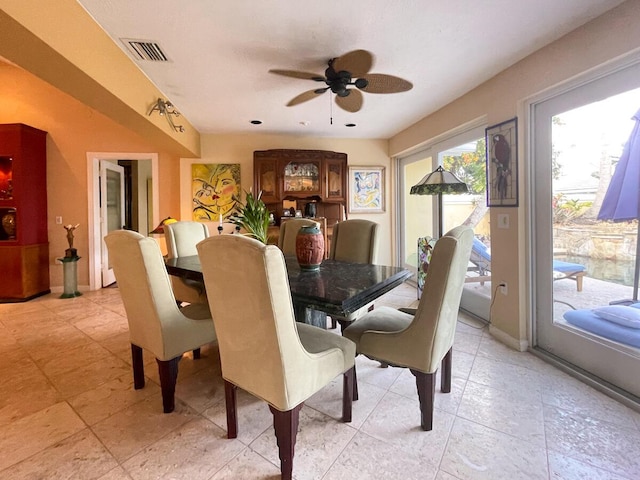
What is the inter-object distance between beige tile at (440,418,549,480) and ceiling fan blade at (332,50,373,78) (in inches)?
88.1

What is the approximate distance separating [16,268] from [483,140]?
19.2 feet

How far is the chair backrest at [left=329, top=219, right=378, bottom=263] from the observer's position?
2.49 m

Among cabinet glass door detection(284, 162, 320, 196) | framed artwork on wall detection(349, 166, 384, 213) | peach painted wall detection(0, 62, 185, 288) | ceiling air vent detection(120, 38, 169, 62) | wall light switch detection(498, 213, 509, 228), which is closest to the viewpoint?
ceiling air vent detection(120, 38, 169, 62)

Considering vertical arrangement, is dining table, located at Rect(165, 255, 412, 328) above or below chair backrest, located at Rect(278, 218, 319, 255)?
below

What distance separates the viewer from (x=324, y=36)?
6.57 ft

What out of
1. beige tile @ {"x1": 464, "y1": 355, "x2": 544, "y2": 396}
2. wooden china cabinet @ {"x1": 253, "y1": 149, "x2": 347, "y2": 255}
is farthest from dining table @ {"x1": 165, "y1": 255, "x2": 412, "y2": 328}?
wooden china cabinet @ {"x1": 253, "y1": 149, "x2": 347, "y2": 255}

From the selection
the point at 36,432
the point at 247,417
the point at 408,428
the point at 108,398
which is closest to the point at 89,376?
the point at 108,398

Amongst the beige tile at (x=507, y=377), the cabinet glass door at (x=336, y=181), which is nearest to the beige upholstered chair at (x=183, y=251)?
the beige tile at (x=507, y=377)

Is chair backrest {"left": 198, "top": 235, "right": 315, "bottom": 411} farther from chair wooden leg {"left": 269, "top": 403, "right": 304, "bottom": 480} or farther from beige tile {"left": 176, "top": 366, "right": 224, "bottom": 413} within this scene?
beige tile {"left": 176, "top": 366, "right": 224, "bottom": 413}

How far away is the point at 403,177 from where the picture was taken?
4.79 meters

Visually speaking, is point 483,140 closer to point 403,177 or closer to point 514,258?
point 514,258

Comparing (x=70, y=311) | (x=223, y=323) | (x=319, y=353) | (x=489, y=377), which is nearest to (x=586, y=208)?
(x=489, y=377)

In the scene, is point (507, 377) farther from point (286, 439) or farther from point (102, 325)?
point (102, 325)

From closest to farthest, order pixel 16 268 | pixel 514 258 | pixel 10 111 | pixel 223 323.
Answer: pixel 223 323 → pixel 514 258 → pixel 16 268 → pixel 10 111
